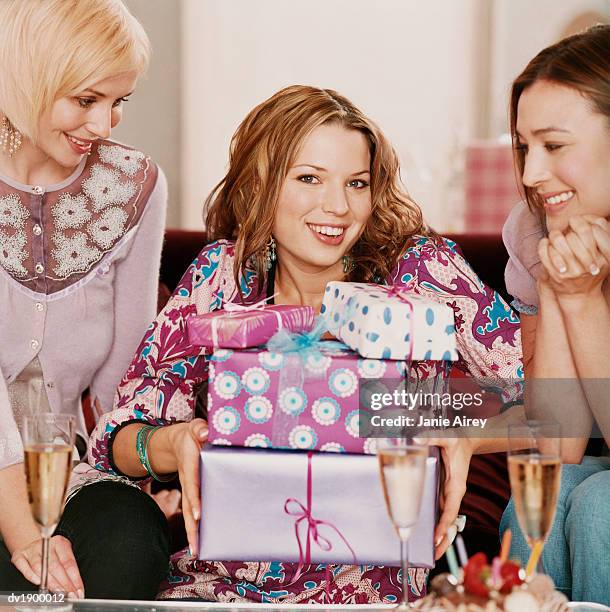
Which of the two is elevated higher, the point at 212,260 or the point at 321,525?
the point at 212,260

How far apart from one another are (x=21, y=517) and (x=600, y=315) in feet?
3.28

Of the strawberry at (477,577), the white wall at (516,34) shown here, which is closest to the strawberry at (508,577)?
the strawberry at (477,577)

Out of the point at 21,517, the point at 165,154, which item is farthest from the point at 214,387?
the point at 165,154

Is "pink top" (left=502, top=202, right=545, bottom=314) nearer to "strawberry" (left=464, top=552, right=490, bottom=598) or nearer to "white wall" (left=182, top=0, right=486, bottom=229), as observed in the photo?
"strawberry" (left=464, top=552, right=490, bottom=598)

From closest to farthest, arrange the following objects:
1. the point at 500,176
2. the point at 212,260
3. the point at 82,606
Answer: the point at 82,606, the point at 212,260, the point at 500,176

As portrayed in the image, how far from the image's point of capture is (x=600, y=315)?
158 cm

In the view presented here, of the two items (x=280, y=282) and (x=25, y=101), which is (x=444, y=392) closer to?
(x=280, y=282)

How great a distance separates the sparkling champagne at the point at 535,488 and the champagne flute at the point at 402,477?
106 millimetres

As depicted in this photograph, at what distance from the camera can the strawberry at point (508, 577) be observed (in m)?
0.91

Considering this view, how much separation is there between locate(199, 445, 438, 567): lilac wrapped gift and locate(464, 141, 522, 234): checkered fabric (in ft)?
12.4

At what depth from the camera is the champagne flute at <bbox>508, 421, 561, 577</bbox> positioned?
995 mm

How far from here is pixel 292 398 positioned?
115cm

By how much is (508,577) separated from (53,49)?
1.17m

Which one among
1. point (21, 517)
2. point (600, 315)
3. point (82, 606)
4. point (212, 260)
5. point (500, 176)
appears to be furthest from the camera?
point (500, 176)
